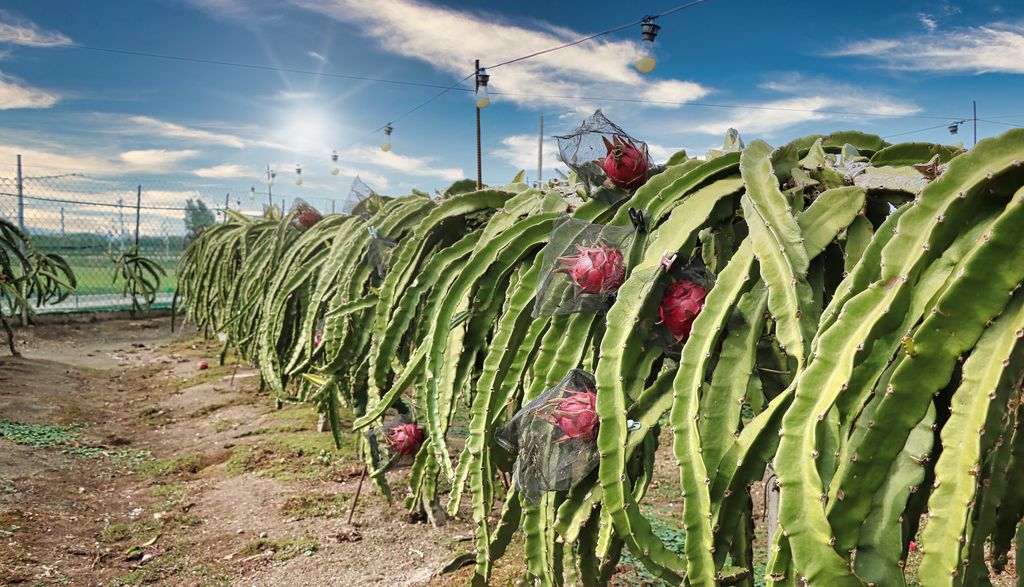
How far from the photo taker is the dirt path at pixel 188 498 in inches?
104

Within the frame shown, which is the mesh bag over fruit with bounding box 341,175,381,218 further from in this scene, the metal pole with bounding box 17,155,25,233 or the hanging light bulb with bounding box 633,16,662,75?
the metal pole with bounding box 17,155,25,233

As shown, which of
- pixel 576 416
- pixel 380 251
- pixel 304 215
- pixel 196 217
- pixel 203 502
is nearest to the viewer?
pixel 576 416

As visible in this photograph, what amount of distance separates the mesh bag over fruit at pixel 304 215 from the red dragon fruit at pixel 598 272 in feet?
10.7

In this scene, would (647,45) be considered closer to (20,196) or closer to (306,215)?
(306,215)

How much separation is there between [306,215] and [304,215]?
0.04 ft

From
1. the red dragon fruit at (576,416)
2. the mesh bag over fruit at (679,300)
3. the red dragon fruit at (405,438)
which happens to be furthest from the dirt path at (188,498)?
the mesh bag over fruit at (679,300)

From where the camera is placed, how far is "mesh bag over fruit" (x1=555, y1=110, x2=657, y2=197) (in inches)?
58.7

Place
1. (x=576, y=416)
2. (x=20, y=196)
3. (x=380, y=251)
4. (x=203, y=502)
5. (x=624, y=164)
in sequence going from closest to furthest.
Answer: (x=576, y=416), (x=624, y=164), (x=380, y=251), (x=203, y=502), (x=20, y=196)

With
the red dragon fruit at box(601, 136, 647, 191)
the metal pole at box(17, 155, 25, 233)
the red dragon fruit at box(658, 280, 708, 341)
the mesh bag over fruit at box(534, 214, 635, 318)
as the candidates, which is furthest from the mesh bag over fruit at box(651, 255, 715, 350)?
the metal pole at box(17, 155, 25, 233)

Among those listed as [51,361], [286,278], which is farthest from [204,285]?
[286,278]

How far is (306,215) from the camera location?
14.2ft

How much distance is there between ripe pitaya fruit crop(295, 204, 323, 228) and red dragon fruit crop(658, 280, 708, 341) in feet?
11.3

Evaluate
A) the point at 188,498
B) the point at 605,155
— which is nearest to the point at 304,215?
A: the point at 188,498

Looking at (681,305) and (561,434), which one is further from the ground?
(681,305)
